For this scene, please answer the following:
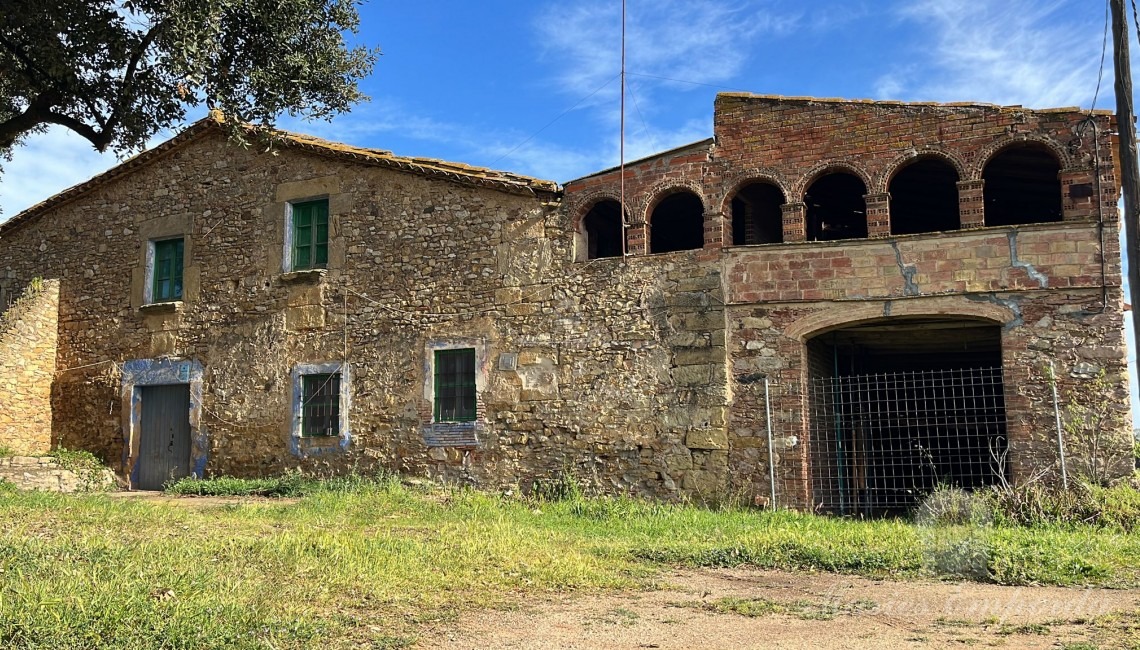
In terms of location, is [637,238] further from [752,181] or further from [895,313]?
[895,313]

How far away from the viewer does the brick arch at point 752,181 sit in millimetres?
11508

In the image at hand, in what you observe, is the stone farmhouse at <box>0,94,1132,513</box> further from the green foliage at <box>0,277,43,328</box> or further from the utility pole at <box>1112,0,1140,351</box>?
the utility pole at <box>1112,0,1140,351</box>

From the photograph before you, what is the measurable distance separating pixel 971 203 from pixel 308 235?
31.0ft

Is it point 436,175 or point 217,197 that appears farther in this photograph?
point 217,197

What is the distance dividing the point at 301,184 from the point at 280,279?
151cm

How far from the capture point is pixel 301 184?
14266mm

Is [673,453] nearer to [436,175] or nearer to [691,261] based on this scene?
[691,261]

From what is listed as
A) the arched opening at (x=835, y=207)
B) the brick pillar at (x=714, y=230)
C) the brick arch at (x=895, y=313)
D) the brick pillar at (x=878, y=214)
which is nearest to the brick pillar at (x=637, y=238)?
the brick pillar at (x=714, y=230)

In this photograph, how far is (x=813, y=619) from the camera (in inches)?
241

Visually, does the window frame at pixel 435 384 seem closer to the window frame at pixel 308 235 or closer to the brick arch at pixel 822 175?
the window frame at pixel 308 235

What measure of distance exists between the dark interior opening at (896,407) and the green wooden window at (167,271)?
10.2m

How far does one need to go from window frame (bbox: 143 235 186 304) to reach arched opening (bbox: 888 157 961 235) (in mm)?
11038

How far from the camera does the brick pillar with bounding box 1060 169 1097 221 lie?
10.3 metres

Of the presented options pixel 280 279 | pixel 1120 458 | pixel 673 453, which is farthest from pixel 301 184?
pixel 1120 458
